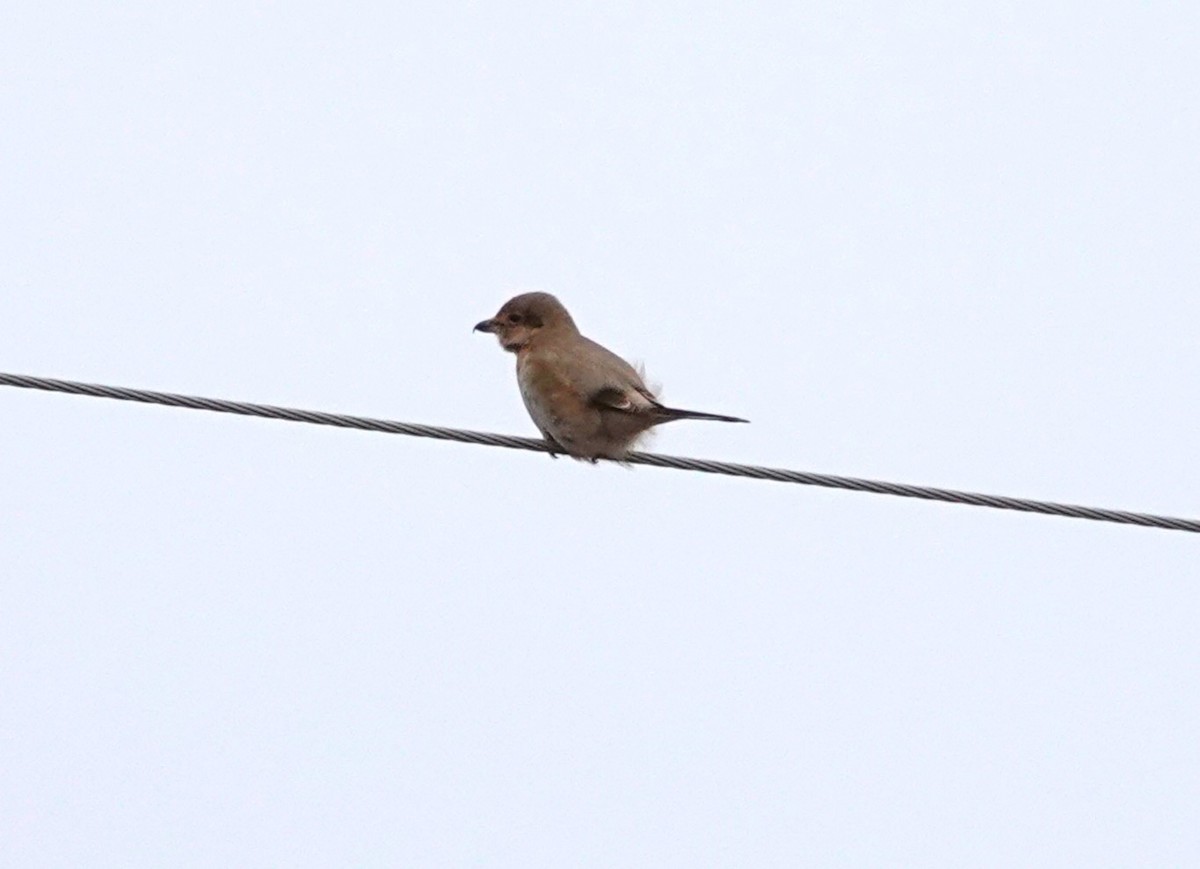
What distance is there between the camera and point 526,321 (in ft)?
31.3

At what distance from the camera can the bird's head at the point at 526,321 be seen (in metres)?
9.47

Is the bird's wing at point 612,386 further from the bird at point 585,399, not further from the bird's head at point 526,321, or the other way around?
the bird's head at point 526,321

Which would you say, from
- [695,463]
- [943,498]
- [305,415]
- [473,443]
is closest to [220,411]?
[305,415]

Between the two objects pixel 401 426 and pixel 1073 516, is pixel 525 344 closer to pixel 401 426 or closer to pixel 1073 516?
pixel 401 426

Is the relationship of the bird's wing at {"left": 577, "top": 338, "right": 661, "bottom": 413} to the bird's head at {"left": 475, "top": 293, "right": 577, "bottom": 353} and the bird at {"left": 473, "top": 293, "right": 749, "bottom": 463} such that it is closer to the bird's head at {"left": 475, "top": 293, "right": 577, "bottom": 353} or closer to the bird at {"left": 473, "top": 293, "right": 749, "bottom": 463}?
the bird at {"left": 473, "top": 293, "right": 749, "bottom": 463}

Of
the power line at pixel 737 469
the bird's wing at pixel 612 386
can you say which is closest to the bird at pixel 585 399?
the bird's wing at pixel 612 386

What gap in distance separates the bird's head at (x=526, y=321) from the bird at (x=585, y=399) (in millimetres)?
115

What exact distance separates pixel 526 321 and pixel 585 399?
1007 millimetres

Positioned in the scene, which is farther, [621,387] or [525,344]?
[525,344]

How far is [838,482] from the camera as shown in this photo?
6.79 meters

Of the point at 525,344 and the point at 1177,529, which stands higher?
the point at 525,344

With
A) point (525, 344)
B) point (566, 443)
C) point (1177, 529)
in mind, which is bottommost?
point (1177, 529)

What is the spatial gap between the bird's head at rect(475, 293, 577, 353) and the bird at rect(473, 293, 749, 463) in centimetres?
12

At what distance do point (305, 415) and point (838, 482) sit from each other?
1.65 metres
